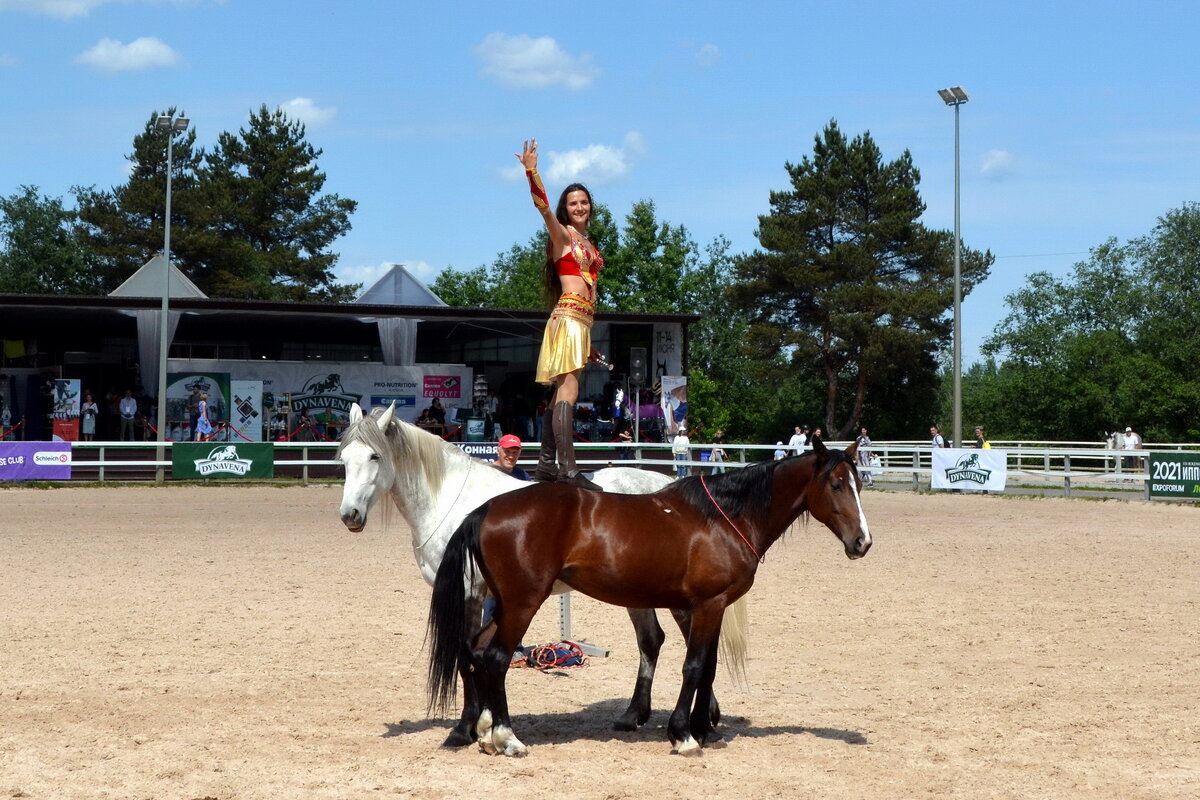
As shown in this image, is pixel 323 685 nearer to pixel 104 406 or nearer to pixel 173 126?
pixel 173 126

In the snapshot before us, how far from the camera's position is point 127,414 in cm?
3073

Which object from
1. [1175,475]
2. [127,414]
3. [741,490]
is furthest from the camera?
[127,414]

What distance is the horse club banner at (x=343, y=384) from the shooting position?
101 feet

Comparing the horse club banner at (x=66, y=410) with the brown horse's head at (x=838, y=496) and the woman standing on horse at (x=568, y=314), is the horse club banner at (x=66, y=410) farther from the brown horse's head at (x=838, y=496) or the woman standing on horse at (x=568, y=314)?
the brown horse's head at (x=838, y=496)

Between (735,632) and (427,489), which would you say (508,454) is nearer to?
(427,489)

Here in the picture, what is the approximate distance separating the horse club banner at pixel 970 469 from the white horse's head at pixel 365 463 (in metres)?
21.6

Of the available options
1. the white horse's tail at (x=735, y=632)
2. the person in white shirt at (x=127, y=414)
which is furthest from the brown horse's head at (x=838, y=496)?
the person in white shirt at (x=127, y=414)

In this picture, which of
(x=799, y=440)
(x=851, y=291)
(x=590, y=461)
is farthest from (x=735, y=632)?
(x=851, y=291)

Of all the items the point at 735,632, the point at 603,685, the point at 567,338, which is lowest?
the point at 603,685

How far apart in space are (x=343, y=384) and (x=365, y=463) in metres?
25.5

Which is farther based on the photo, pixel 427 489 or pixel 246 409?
pixel 246 409

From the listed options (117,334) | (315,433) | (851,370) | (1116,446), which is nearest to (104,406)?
(117,334)

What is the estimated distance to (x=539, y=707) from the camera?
24.1 feet

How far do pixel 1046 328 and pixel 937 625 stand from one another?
60542 mm
